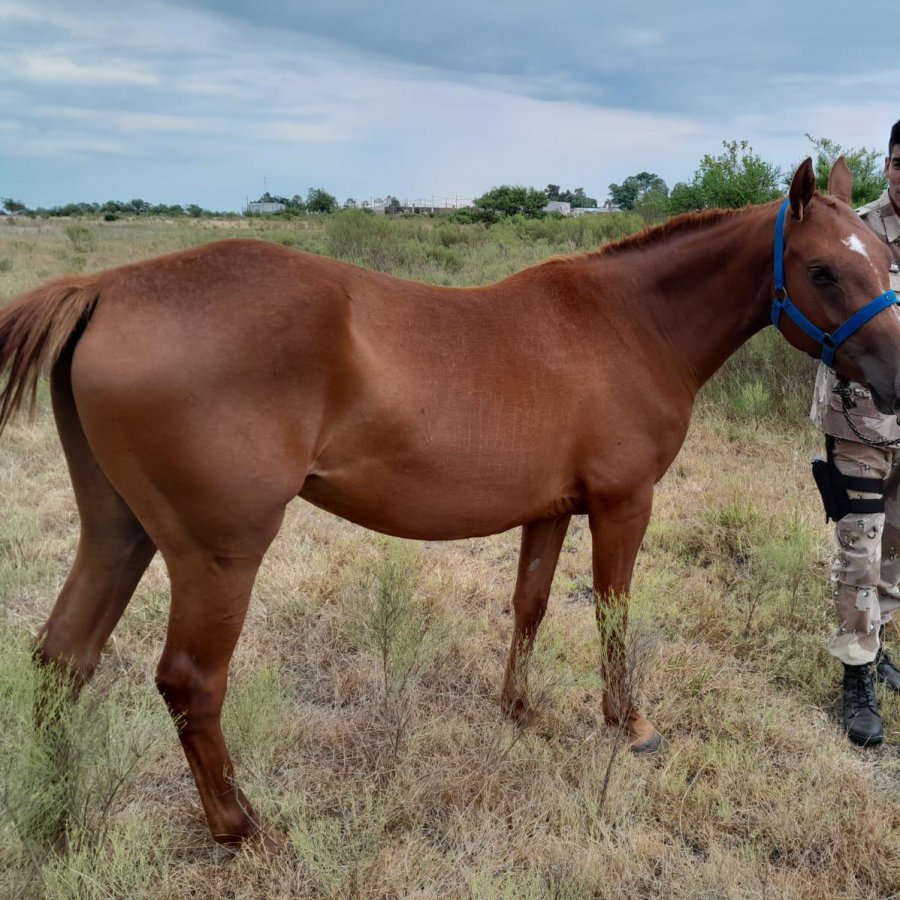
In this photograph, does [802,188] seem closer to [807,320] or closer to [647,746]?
[807,320]

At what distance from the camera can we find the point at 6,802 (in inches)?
72.3

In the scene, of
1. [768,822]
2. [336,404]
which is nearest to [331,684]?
[336,404]

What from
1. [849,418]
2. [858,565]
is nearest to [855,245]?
[849,418]

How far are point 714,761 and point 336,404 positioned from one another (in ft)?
6.71

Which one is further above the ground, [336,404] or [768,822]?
[336,404]

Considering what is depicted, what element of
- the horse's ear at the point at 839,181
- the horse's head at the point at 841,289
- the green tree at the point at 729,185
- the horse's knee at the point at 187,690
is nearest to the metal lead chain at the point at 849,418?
the horse's head at the point at 841,289

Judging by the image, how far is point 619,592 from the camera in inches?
111

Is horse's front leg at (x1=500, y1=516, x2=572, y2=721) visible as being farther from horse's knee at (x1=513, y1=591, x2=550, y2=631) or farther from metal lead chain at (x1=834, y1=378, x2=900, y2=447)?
metal lead chain at (x1=834, y1=378, x2=900, y2=447)

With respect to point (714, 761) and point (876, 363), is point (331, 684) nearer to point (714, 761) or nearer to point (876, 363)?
point (714, 761)

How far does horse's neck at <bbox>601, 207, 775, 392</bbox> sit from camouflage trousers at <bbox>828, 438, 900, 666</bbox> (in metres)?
A: 0.80

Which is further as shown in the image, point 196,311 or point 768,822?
point 768,822

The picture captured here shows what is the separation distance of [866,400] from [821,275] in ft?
2.51

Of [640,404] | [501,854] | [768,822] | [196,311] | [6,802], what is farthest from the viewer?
[640,404]

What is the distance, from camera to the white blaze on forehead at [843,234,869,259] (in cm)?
242
